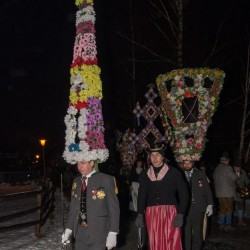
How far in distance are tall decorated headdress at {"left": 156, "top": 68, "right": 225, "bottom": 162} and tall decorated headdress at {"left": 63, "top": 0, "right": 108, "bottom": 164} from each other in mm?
4991

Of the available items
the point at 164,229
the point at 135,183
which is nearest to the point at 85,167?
the point at 164,229

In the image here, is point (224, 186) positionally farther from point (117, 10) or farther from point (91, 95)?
point (117, 10)

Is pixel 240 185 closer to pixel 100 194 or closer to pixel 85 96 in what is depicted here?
pixel 85 96

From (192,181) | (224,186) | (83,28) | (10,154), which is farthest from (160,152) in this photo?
(10,154)

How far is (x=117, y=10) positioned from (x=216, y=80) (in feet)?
52.6

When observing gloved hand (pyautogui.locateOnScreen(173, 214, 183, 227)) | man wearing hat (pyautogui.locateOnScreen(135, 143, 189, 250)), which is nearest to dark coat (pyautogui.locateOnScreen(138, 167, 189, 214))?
man wearing hat (pyautogui.locateOnScreen(135, 143, 189, 250))

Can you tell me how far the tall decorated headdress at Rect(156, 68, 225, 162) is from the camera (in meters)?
11.8

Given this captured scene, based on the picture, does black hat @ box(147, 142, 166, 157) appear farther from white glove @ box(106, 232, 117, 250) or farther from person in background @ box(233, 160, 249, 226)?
person in background @ box(233, 160, 249, 226)

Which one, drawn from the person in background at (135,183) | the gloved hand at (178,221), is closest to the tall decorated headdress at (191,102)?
the person in background at (135,183)

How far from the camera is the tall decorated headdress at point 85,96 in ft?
21.4

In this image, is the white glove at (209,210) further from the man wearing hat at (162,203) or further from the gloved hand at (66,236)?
the gloved hand at (66,236)

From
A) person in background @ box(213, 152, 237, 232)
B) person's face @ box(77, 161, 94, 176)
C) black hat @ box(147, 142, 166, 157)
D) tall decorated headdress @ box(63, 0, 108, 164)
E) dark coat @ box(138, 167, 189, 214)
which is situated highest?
tall decorated headdress @ box(63, 0, 108, 164)

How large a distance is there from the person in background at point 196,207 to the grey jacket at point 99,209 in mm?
2460

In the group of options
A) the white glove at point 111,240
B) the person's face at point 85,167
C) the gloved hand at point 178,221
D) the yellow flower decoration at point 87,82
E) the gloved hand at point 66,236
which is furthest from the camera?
the yellow flower decoration at point 87,82
